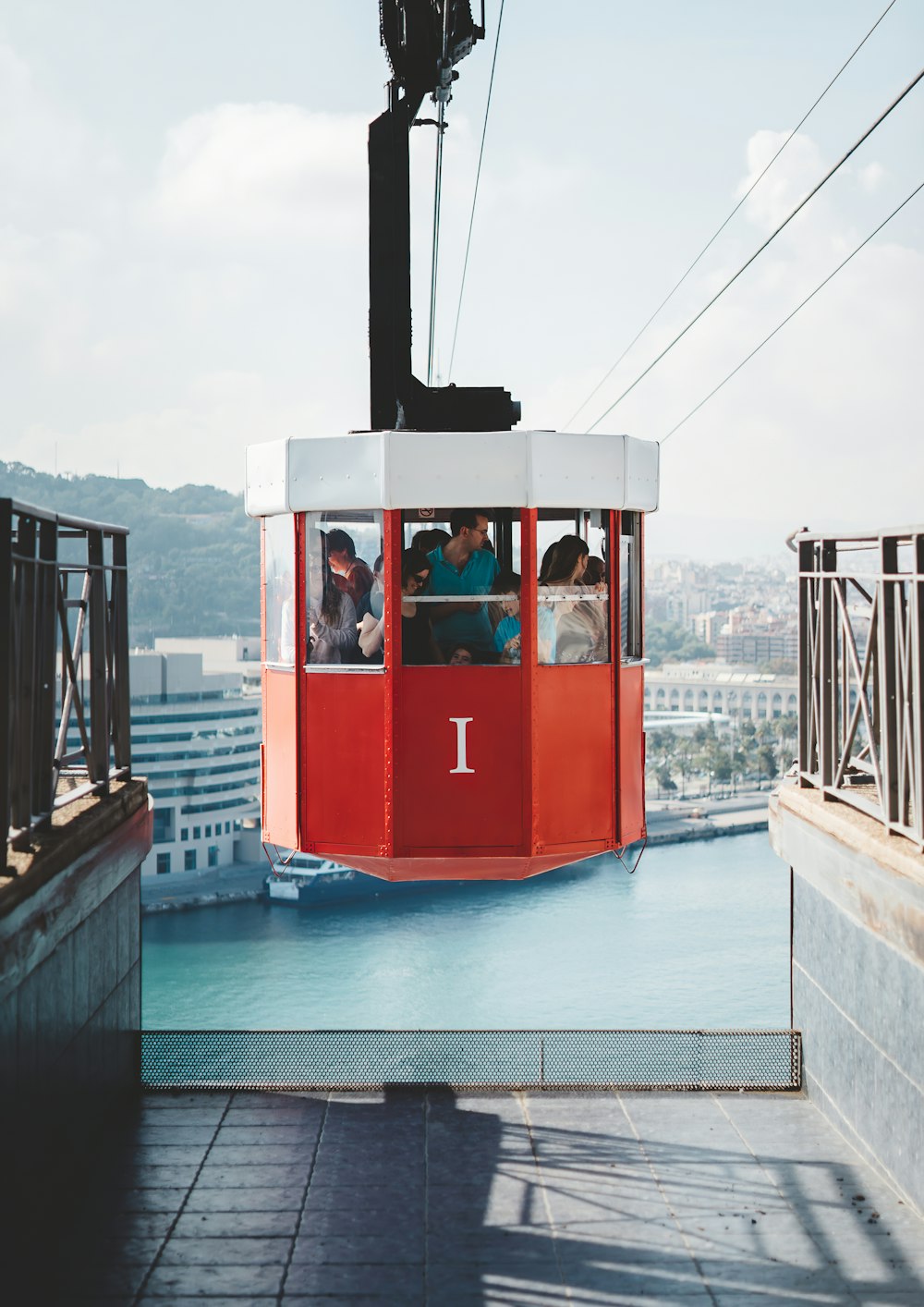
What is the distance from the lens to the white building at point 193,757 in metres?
64.4

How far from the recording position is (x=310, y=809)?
5871mm

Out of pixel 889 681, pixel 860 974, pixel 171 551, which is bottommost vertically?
pixel 860 974

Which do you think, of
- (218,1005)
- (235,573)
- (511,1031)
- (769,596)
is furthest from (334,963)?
→ (769,596)

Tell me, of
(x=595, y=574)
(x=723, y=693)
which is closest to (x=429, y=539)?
(x=595, y=574)

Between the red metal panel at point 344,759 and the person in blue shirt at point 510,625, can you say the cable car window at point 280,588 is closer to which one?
the red metal panel at point 344,759

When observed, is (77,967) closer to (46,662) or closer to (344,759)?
(344,759)

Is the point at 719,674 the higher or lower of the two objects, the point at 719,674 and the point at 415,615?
the lower

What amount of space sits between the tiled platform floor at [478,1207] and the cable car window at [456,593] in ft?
7.31

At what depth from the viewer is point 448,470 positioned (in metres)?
5.60

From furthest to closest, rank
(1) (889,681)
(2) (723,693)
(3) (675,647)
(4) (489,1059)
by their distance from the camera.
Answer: (3) (675,647), (2) (723,693), (4) (489,1059), (1) (889,681)

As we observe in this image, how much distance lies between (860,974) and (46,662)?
367 centimetres

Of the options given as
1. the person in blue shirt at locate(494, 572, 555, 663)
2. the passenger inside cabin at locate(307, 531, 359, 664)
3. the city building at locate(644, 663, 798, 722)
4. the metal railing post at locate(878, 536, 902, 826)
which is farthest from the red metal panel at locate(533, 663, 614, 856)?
the city building at locate(644, 663, 798, 722)

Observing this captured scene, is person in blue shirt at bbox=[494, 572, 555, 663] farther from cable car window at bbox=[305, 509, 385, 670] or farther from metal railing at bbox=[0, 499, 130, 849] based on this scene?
metal railing at bbox=[0, 499, 130, 849]

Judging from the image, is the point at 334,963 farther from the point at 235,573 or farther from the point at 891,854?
the point at 235,573
